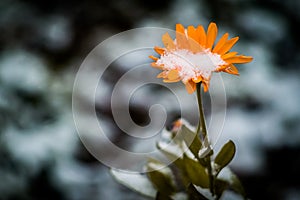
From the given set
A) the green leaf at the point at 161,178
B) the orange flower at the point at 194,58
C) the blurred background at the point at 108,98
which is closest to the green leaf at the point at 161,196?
the green leaf at the point at 161,178

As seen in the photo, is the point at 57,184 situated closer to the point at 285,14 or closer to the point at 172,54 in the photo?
the point at 172,54

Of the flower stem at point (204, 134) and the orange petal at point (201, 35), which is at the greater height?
the orange petal at point (201, 35)

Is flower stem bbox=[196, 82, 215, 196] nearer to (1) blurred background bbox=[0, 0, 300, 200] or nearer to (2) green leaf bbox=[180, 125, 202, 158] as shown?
(2) green leaf bbox=[180, 125, 202, 158]

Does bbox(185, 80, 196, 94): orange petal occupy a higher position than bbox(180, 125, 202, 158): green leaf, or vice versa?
bbox(185, 80, 196, 94): orange petal

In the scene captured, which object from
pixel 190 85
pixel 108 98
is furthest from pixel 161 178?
pixel 108 98

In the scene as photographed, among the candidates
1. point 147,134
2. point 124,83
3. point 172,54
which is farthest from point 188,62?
point 124,83

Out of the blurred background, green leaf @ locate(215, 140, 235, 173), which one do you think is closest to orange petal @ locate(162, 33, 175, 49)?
green leaf @ locate(215, 140, 235, 173)

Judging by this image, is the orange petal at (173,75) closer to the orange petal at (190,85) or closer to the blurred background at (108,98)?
the orange petal at (190,85)
